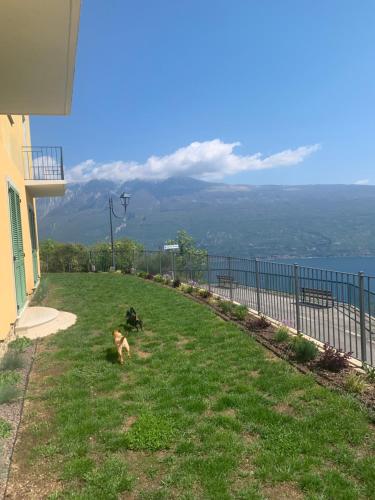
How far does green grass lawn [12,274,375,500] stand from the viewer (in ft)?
10.6

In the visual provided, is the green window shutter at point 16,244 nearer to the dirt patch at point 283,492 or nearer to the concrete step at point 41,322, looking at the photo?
the concrete step at point 41,322

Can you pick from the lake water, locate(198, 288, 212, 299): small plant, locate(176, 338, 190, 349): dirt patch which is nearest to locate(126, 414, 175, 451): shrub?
locate(176, 338, 190, 349): dirt patch

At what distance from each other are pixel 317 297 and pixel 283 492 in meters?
4.70

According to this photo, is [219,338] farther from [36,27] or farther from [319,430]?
[36,27]

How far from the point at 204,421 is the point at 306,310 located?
465 cm

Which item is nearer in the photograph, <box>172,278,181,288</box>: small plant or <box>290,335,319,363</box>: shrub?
<box>290,335,319,363</box>: shrub

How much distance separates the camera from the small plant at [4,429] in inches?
163

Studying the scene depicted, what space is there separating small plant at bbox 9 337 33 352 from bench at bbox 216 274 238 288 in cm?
577

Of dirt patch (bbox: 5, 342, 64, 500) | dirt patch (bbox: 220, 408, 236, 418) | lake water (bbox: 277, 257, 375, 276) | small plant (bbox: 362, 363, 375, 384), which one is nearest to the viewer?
dirt patch (bbox: 5, 342, 64, 500)

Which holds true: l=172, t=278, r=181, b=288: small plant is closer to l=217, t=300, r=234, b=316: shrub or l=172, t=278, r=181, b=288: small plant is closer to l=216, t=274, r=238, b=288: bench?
l=216, t=274, r=238, b=288: bench

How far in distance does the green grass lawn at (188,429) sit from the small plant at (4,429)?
0.61 feet

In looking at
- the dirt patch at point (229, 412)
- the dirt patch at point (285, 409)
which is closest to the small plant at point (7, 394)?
the dirt patch at point (229, 412)

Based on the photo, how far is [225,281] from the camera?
1215 centimetres

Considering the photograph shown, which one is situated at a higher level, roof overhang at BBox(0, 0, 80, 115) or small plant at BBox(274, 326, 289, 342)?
roof overhang at BBox(0, 0, 80, 115)
